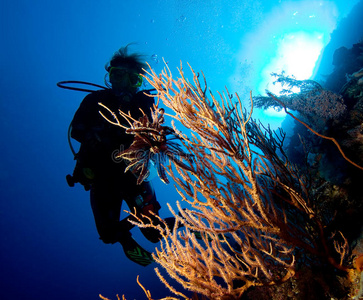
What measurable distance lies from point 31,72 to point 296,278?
76.2 meters

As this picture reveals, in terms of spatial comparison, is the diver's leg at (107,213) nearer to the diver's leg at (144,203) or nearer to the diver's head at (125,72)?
the diver's leg at (144,203)

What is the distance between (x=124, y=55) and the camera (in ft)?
14.8

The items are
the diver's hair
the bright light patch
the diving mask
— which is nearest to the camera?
the diving mask

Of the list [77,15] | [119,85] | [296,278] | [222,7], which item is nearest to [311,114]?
[296,278]

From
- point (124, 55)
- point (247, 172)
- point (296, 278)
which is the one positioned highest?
point (124, 55)

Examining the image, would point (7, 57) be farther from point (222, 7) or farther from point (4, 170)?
point (222, 7)

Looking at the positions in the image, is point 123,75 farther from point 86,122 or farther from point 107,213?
point 107,213

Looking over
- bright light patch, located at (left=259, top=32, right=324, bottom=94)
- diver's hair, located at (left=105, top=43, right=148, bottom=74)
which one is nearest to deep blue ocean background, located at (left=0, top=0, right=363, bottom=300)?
bright light patch, located at (left=259, top=32, right=324, bottom=94)

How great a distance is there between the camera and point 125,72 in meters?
4.14

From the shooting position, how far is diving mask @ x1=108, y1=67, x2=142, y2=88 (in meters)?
4.07

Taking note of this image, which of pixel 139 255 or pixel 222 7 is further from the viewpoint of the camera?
pixel 222 7

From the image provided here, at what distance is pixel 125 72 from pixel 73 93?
67.4 meters

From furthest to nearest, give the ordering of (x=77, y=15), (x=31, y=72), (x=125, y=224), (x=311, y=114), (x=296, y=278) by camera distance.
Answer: (x=31, y=72) < (x=77, y=15) < (x=311, y=114) < (x=125, y=224) < (x=296, y=278)

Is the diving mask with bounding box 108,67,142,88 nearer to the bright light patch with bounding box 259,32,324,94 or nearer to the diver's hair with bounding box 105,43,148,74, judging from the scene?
the diver's hair with bounding box 105,43,148,74
